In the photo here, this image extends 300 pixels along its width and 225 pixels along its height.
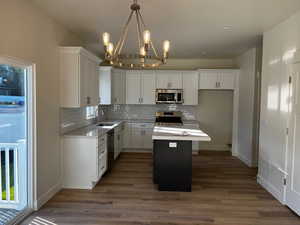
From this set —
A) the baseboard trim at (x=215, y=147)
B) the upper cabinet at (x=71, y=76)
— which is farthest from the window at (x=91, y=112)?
the baseboard trim at (x=215, y=147)

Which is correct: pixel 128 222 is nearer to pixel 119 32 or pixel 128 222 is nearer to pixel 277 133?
pixel 277 133

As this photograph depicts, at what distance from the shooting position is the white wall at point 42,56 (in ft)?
8.57

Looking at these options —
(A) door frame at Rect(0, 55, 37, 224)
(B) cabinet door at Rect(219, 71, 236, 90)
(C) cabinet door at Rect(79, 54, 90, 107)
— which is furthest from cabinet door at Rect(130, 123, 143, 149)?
(A) door frame at Rect(0, 55, 37, 224)

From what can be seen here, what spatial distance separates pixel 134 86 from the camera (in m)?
6.68

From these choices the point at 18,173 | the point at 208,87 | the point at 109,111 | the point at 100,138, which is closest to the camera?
the point at 18,173

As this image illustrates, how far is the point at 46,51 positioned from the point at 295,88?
3.57 metres

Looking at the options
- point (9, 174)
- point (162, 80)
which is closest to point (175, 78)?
point (162, 80)

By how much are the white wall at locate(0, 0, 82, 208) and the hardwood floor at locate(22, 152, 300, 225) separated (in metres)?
0.48

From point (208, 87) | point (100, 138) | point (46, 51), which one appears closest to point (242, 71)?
point (208, 87)

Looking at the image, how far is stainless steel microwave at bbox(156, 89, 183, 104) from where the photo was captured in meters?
6.55

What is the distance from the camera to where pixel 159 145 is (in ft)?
12.6

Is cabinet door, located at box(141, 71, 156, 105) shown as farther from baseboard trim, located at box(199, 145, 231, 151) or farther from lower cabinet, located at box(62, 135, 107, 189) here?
lower cabinet, located at box(62, 135, 107, 189)

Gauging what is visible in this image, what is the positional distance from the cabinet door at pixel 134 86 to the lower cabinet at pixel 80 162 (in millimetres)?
2917

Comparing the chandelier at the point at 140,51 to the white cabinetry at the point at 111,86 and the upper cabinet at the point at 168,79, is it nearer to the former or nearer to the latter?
the white cabinetry at the point at 111,86
